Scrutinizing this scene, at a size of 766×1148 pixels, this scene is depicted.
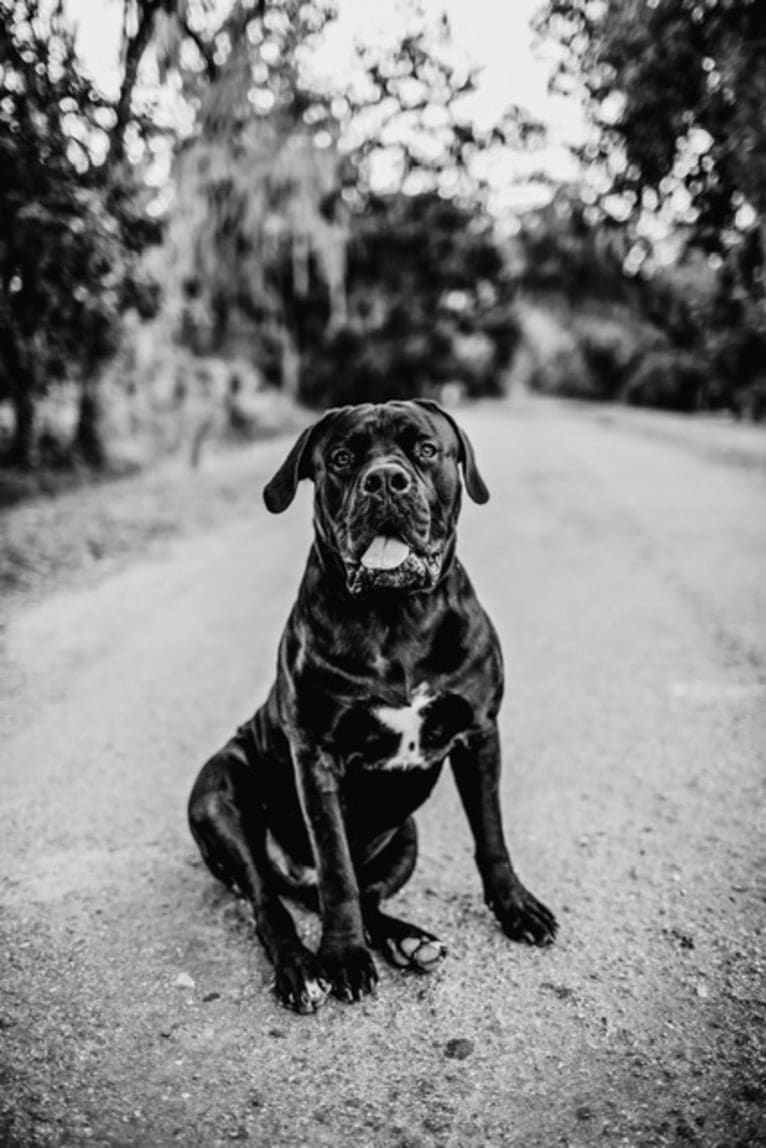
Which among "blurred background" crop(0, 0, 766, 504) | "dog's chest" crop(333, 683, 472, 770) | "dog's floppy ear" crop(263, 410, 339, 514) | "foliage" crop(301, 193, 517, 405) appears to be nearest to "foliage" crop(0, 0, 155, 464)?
"blurred background" crop(0, 0, 766, 504)

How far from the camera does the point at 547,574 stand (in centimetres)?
767

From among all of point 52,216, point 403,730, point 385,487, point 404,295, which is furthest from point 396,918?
point 404,295

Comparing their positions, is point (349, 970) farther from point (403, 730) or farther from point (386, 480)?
point (386, 480)

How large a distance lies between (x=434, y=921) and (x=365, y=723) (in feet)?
2.58

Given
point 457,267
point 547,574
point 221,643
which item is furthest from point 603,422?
point 221,643

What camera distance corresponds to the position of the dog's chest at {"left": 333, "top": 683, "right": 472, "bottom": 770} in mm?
2520

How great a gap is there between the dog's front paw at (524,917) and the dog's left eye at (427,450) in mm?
1409

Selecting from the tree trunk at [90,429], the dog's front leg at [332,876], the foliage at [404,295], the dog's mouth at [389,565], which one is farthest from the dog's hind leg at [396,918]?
the foliage at [404,295]

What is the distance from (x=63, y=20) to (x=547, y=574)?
21.0ft

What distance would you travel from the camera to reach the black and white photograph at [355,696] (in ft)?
7.22

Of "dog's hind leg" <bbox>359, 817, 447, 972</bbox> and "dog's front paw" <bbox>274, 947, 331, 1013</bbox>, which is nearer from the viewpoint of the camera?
"dog's front paw" <bbox>274, 947, 331, 1013</bbox>

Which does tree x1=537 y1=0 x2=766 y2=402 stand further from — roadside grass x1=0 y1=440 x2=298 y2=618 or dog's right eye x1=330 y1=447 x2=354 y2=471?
dog's right eye x1=330 y1=447 x2=354 y2=471

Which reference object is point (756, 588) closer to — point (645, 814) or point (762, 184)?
point (645, 814)

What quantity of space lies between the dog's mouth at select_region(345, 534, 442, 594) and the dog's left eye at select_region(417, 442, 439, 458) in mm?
373
